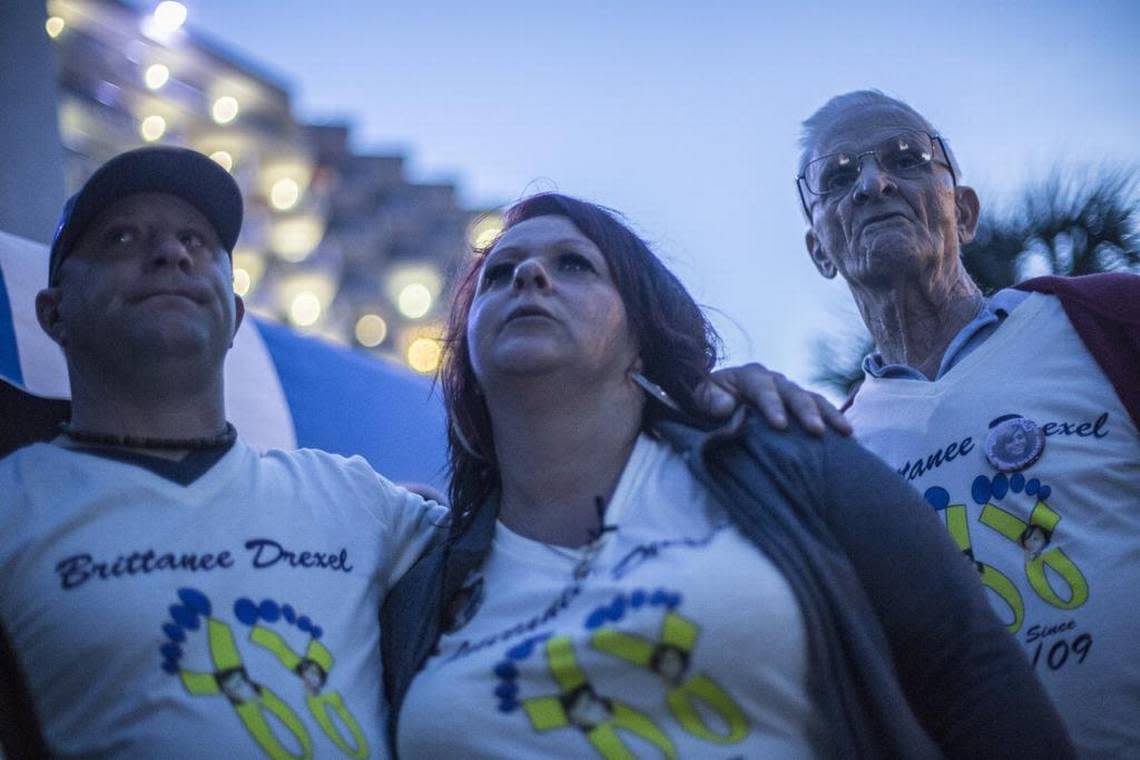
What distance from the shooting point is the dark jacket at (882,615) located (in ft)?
5.78

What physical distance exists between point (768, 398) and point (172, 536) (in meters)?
1.15

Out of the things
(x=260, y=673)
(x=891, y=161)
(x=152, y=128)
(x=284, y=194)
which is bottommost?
(x=284, y=194)

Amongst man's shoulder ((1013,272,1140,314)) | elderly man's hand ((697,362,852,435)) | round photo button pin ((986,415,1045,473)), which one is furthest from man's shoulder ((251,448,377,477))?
man's shoulder ((1013,272,1140,314))

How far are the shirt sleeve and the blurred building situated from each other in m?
1.32

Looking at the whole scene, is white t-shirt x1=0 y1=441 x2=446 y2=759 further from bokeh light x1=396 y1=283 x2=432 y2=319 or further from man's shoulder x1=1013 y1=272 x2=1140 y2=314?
bokeh light x1=396 y1=283 x2=432 y2=319

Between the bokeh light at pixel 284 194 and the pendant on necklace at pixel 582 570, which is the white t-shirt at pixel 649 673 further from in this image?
the bokeh light at pixel 284 194

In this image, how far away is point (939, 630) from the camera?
181 centimetres

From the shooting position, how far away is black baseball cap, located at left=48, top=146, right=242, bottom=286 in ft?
8.27

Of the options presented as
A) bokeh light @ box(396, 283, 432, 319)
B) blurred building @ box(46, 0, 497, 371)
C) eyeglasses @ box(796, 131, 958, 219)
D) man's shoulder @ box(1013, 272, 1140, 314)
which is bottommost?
bokeh light @ box(396, 283, 432, 319)

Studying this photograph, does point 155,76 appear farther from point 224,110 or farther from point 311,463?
point 311,463

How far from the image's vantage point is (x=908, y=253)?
9.65ft

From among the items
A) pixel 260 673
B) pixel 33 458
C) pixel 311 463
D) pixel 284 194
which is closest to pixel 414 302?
pixel 284 194

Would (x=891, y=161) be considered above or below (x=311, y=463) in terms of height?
above

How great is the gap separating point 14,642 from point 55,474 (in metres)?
0.34
